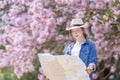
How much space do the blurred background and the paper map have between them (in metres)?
2.09

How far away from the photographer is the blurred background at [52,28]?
6305 millimetres

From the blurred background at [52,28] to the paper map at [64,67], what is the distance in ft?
6.84

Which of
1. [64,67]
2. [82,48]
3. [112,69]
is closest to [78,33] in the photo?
[82,48]

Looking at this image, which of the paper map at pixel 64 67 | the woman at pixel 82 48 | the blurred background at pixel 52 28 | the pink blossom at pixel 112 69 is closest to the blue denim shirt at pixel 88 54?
the woman at pixel 82 48

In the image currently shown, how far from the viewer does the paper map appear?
3.96m

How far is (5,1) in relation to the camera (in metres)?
7.30

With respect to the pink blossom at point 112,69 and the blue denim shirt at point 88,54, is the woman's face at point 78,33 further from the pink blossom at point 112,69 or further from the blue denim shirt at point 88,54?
the pink blossom at point 112,69

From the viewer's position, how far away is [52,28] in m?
6.48

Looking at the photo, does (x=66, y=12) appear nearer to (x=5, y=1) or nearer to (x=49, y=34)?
(x=49, y=34)

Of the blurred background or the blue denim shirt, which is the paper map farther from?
the blurred background

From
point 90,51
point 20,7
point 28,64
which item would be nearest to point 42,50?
point 28,64

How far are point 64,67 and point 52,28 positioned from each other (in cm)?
254

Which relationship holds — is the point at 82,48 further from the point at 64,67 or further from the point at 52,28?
the point at 52,28

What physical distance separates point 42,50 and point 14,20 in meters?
0.57
